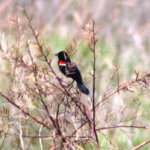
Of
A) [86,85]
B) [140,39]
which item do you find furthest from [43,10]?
[86,85]

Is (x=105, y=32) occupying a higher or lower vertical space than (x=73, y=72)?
higher

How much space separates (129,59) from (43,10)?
2439 mm

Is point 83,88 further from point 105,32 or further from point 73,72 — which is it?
point 105,32

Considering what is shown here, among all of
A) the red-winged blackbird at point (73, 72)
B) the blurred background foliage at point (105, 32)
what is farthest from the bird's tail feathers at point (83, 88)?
the blurred background foliage at point (105, 32)

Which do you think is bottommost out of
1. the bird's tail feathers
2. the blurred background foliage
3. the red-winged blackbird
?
the bird's tail feathers

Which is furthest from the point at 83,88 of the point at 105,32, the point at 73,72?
the point at 105,32

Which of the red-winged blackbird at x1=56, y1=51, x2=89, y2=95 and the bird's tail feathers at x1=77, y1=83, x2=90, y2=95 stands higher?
the red-winged blackbird at x1=56, y1=51, x2=89, y2=95

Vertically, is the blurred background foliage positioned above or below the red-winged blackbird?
above

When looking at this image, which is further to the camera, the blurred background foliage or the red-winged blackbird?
the blurred background foliage

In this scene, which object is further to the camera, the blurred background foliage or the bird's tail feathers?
the blurred background foliage

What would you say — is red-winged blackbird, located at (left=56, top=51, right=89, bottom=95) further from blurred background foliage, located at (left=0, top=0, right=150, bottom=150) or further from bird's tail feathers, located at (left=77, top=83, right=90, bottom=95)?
blurred background foliage, located at (left=0, top=0, right=150, bottom=150)

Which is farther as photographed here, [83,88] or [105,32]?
[105,32]

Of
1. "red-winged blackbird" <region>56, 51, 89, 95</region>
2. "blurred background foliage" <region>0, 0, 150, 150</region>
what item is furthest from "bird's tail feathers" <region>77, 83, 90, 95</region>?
"blurred background foliage" <region>0, 0, 150, 150</region>

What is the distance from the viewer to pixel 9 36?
603 cm
